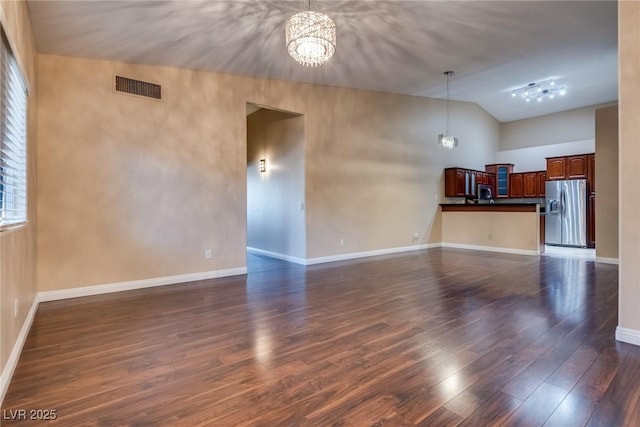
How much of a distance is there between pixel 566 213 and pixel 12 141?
32.6 ft

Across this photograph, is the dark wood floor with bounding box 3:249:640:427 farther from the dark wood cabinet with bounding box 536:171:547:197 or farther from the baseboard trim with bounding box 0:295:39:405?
the dark wood cabinet with bounding box 536:171:547:197

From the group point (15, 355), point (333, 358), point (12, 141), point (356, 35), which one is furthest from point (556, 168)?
point (15, 355)

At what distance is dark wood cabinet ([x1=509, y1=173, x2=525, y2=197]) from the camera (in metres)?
9.70

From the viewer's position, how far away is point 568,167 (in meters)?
8.33

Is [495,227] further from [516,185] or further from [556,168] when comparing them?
[516,185]

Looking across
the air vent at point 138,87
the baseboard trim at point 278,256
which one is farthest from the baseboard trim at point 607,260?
the air vent at point 138,87

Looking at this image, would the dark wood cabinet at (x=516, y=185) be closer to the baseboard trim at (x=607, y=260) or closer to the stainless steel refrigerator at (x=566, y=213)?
the stainless steel refrigerator at (x=566, y=213)

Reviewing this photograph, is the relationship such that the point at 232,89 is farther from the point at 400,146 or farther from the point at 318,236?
the point at 400,146

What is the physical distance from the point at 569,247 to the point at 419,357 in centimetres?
775

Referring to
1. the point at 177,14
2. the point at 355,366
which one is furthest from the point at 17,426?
the point at 177,14

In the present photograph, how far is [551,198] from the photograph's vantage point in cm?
834

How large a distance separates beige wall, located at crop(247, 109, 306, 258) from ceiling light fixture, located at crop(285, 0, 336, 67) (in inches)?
112

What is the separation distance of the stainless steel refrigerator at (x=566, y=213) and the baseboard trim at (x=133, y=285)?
7.59m

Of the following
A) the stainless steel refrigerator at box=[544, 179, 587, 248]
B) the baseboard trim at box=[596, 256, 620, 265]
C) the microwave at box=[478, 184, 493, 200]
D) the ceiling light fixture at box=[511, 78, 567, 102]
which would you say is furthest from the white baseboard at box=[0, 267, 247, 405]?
the stainless steel refrigerator at box=[544, 179, 587, 248]
